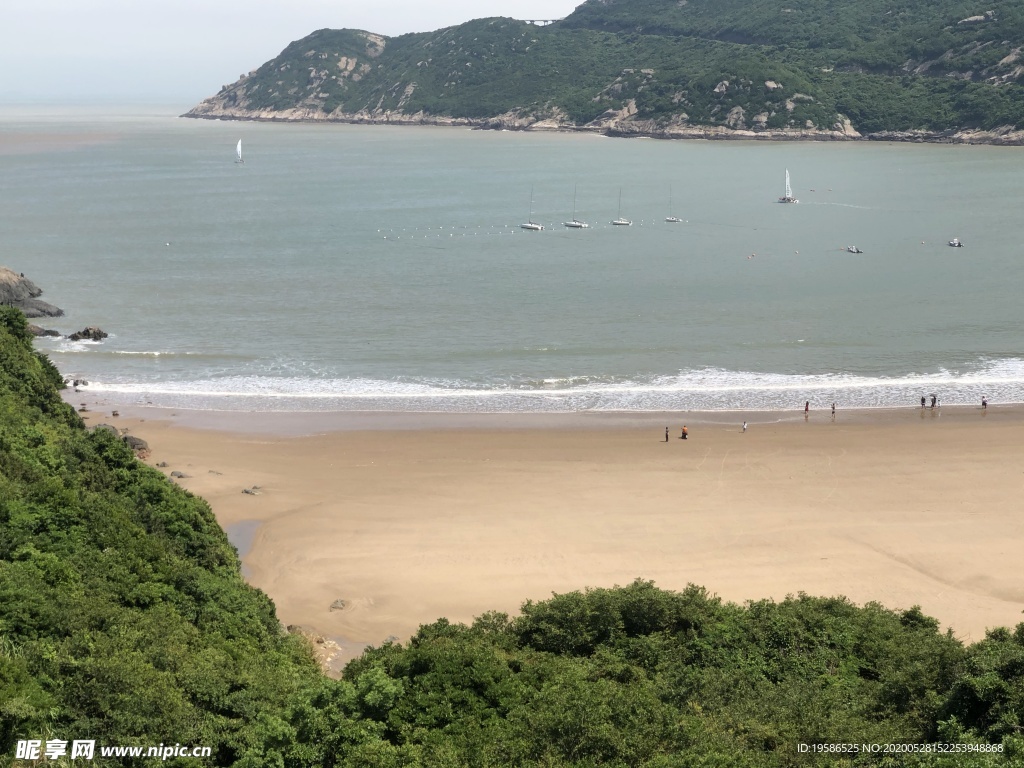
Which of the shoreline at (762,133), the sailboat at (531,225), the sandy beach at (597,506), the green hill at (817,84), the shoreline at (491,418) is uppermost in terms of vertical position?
the green hill at (817,84)

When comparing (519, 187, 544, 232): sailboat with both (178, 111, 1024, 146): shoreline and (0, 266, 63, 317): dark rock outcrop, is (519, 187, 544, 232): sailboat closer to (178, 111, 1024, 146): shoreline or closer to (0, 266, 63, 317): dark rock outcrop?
→ (0, 266, 63, 317): dark rock outcrop

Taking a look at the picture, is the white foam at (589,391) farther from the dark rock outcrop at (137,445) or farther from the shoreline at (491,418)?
the dark rock outcrop at (137,445)

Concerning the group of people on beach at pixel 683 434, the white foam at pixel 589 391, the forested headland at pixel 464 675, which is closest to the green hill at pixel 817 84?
the white foam at pixel 589 391

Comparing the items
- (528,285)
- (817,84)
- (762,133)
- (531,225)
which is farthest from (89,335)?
(817,84)

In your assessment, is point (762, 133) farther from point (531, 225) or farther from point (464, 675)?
point (464, 675)

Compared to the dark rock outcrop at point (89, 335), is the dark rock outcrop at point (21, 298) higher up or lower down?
higher up

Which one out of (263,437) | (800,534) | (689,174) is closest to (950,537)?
(800,534)
